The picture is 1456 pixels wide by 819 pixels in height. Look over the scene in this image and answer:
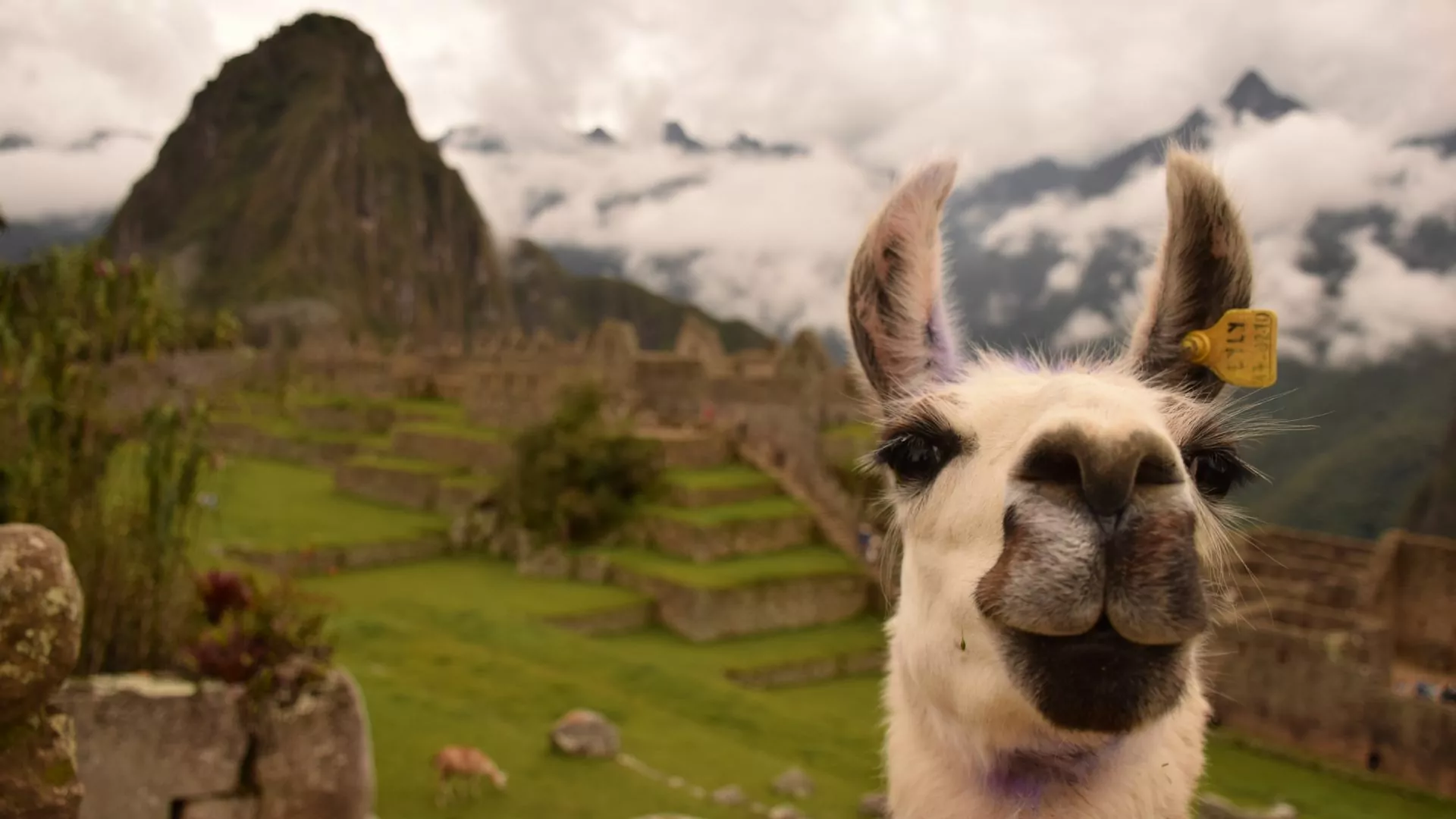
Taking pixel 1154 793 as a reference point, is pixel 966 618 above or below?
above

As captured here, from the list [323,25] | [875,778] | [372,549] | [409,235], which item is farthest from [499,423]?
[323,25]

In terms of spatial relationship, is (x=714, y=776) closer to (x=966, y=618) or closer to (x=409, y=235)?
(x=966, y=618)

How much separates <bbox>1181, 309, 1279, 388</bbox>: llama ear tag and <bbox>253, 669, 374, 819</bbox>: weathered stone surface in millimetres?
5552

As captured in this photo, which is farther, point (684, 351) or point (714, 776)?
point (684, 351)

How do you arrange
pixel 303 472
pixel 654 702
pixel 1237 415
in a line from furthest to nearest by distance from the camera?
1. pixel 303 472
2. pixel 654 702
3. pixel 1237 415

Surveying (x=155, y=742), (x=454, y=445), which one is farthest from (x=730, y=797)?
(x=454, y=445)

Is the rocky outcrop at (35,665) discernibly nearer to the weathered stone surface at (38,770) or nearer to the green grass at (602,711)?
the weathered stone surface at (38,770)

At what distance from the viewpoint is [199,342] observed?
140ft

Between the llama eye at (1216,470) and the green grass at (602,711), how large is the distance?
4.60 m

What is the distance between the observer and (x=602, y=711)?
358 inches

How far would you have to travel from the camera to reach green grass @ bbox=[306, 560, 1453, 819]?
701cm

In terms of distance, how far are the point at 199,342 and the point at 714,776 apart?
1655 inches

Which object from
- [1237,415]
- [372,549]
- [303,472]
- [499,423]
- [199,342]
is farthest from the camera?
[199,342]

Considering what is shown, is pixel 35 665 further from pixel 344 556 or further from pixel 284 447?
pixel 284 447
